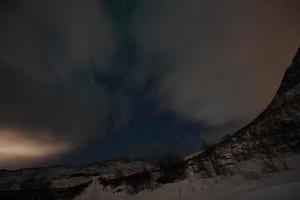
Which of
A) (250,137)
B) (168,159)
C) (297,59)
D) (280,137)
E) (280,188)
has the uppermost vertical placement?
(297,59)

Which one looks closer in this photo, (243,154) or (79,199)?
(243,154)

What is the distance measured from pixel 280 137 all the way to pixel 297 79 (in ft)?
72.0

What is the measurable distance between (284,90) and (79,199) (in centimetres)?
6416

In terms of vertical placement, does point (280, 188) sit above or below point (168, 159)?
below

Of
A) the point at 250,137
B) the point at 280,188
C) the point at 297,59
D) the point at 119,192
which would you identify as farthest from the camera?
the point at 297,59

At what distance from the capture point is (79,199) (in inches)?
1897

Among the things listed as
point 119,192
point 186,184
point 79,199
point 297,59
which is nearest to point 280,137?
point 186,184

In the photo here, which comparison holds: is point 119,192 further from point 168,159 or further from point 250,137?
point 168,159

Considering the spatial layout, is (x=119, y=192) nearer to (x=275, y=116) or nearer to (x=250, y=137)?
(x=250, y=137)

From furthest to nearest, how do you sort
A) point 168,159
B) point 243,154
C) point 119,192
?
point 168,159 → point 119,192 → point 243,154

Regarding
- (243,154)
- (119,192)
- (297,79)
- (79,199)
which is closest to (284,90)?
(297,79)

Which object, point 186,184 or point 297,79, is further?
point 297,79

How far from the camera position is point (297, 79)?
1785 inches

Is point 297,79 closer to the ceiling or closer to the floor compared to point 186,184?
closer to the ceiling
